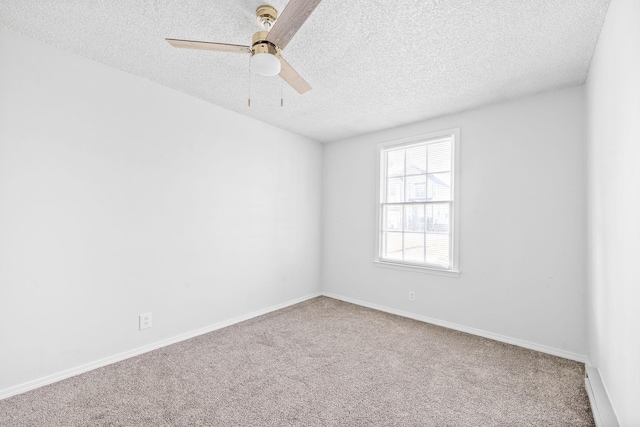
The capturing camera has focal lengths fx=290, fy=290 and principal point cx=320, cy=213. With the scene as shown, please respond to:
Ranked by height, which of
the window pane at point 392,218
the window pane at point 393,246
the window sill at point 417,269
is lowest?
the window sill at point 417,269

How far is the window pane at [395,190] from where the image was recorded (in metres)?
3.91

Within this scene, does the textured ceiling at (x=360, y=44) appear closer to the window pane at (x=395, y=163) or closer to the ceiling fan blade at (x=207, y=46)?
the ceiling fan blade at (x=207, y=46)

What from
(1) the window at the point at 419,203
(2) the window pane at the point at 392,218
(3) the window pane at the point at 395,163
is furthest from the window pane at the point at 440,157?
(2) the window pane at the point at 392,218

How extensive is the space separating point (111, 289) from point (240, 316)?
143cm

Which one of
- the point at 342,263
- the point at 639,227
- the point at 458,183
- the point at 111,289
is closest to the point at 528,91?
the point at 458,183

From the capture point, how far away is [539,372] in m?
2.35

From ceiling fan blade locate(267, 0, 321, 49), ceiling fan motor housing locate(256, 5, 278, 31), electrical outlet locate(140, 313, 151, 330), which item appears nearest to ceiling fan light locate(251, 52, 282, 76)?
ceiling fan blade locate(267, 0, 321, 49)

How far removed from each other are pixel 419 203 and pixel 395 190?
401mm

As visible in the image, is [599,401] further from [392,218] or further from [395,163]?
[395,163]

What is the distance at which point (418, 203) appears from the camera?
372 centimetres

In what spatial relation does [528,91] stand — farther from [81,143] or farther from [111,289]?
[111,289]

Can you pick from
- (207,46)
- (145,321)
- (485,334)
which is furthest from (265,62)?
(485,334)

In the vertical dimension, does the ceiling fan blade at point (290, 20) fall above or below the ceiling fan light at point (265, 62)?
above

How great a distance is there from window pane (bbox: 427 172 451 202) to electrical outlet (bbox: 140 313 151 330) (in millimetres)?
3298
